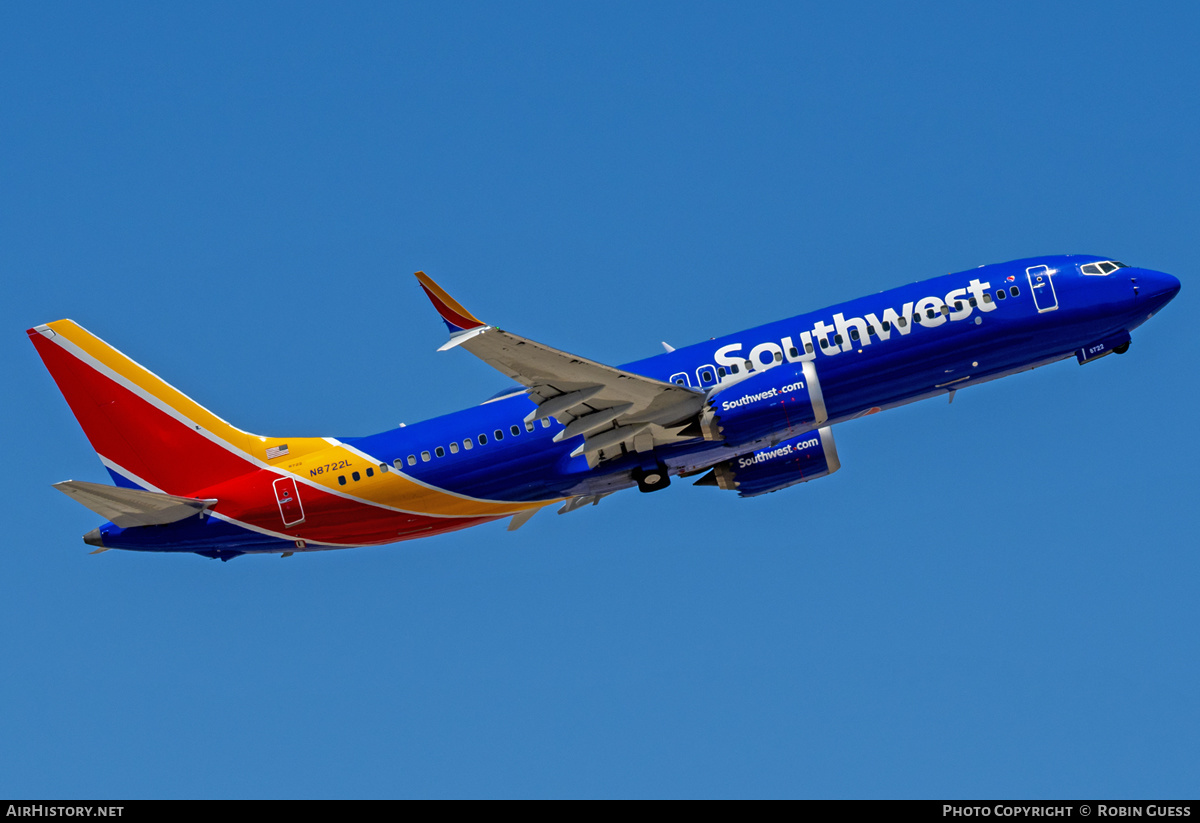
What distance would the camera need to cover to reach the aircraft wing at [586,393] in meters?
41.0

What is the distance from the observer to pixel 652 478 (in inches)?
1925

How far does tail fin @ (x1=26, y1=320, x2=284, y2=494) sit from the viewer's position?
166 feet

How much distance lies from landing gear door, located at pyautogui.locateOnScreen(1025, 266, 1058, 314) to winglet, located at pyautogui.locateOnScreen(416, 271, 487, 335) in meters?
20.3

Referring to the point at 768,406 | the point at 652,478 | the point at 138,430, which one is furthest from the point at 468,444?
the point at 138,430

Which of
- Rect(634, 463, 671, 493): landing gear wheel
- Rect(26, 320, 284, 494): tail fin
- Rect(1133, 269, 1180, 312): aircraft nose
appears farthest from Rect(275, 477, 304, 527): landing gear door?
Rect(1133, 269, 1180, 312): aircraft nose

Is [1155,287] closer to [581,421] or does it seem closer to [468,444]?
[581,421]

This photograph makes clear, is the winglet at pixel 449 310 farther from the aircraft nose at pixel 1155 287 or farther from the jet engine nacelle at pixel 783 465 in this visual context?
the aircraft nose at pixel 1155 287

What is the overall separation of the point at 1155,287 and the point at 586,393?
2078cm

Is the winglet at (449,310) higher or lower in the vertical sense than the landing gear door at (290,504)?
higher

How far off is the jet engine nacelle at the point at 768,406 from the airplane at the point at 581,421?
0.07 m

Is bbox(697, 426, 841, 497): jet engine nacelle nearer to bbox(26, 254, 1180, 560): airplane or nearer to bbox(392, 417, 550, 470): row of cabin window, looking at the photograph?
bbox(26, 254, 1180, 560): airplane

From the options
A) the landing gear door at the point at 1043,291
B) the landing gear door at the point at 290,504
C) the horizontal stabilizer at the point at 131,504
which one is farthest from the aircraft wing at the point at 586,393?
the horizontal stabilizer at the point at 131,504

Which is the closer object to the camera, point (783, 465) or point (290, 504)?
point (290, 504)
